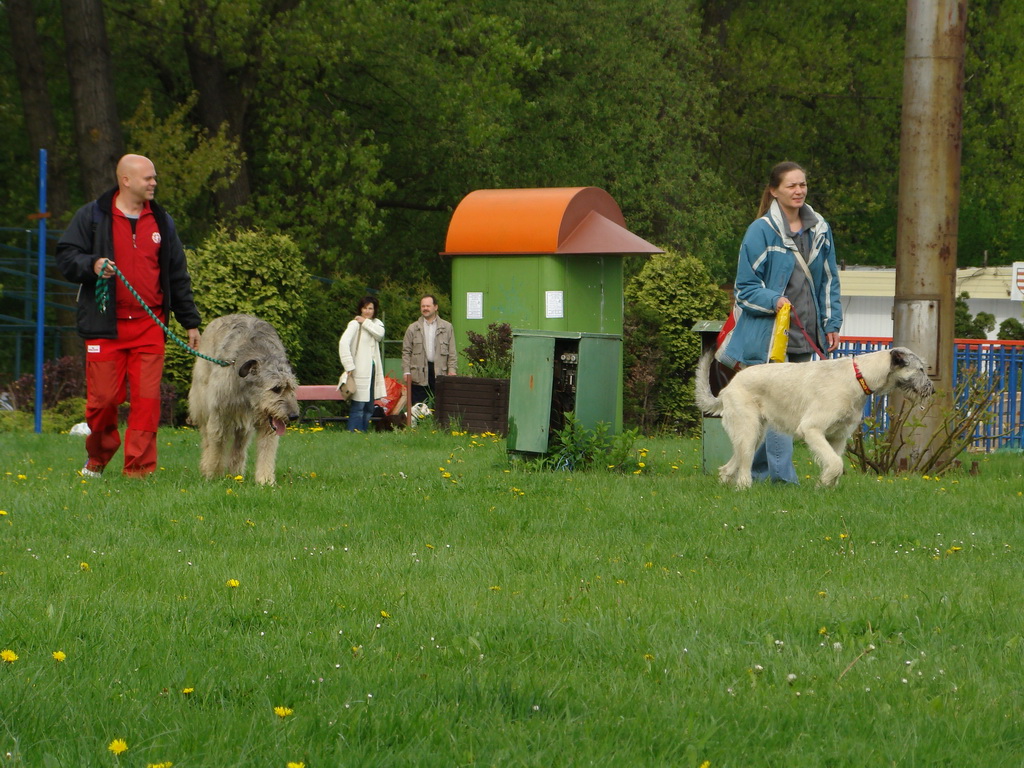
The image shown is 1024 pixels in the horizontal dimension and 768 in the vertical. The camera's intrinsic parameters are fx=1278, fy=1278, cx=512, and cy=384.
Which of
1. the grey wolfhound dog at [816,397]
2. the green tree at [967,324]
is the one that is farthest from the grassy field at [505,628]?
the green tree at [967,324]

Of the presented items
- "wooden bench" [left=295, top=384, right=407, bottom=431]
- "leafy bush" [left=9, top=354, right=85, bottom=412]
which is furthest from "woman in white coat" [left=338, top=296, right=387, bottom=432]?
"leafy bush" [left=9, top=354, right=85, bottom=412]

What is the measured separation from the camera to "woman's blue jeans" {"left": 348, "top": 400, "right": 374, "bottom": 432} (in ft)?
54.9

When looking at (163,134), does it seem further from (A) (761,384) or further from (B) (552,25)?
(A) (761,384)

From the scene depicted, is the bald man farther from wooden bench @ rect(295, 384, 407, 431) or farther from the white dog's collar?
wooden bench @ rect(295, 384, 407, 431)

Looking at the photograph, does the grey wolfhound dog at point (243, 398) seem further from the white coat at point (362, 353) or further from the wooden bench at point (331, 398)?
the wooden bench at point (331, 398)

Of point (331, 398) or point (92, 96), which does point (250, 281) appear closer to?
point (331, 398)

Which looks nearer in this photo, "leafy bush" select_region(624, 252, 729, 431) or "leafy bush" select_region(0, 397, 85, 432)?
"leafy bush" select_region(0, 397, 85, 432)

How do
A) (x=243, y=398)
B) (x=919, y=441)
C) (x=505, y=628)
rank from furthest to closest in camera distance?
(x=919, y=441)
(x=243, y=398)
(x=505, y=628)

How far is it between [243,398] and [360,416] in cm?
780

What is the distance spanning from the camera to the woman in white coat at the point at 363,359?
16672 mm

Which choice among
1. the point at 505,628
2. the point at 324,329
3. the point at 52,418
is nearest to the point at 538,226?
the point at 324,329

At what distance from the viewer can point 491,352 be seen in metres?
16.8

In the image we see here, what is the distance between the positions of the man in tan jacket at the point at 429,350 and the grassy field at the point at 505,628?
8.87m

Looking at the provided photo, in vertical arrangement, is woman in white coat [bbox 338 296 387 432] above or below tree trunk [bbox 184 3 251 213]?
below
